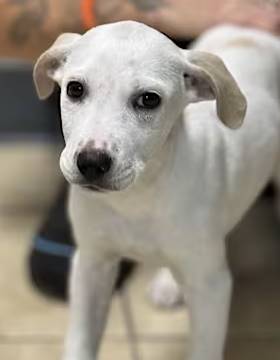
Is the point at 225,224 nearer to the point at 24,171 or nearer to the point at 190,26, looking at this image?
the point at 190,26

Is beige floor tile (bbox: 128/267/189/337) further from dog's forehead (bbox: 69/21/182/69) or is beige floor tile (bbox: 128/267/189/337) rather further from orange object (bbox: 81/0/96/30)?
dog's forehead (bbox: 69/21/182/69)

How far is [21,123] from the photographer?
2436 millimetres

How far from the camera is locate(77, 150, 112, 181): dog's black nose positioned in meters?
1.07

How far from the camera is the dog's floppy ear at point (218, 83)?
46.6 inches

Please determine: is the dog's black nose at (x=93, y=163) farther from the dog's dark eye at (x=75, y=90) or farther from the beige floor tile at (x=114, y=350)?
the beige floor tile at (x=114, y=350)

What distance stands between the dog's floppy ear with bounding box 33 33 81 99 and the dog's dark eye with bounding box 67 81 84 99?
0.08m

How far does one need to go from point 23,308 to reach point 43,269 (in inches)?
3.5

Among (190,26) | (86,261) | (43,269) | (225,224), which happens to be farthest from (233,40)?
(43,269)

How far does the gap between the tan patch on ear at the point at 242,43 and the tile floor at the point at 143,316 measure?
1.77 ft

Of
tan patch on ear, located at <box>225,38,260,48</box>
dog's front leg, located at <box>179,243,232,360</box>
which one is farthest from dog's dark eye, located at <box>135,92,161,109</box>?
tan patch on ear, located at <box>225,38,260,48</box>

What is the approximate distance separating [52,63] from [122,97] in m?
0.17

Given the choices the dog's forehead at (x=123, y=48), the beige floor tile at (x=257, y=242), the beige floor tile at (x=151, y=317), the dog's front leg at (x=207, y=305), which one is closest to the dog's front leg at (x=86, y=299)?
the dog's front leg at (x=207, y=305)

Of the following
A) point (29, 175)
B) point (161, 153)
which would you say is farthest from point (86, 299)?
point (29, 175)

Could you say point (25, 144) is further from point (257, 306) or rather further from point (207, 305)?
point (207, 305)
